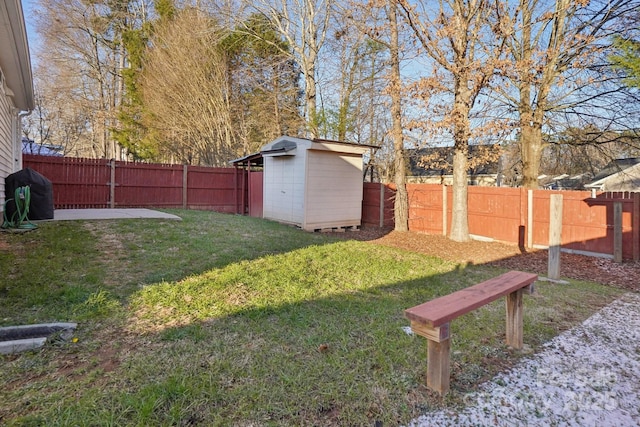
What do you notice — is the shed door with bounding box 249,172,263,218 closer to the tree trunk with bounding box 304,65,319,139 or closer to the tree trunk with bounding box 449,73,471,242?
the tree trunk with bounding box 304,65,319,139

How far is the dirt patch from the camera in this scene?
19.4 feet

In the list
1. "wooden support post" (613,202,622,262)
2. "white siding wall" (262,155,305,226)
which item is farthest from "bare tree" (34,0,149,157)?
"wooden support post" (613,202,622,262)

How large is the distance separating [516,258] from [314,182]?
17.4 feet

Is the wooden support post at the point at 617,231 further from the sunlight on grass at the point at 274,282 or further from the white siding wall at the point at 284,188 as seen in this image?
the white siding wall at the point at 284,188

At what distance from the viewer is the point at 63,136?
21203 mm

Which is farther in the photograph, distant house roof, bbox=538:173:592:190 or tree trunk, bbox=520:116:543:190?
distant house roof, bbox=538:173:592:190

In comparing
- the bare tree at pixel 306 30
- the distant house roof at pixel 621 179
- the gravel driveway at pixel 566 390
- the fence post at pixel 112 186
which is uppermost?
the bare tree at pixel 306 30

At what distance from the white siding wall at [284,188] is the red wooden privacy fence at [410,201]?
1.24m

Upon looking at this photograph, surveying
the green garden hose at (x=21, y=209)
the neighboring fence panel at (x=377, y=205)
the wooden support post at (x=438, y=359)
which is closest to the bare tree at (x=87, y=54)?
the green garden hose at (x=21, y=209)

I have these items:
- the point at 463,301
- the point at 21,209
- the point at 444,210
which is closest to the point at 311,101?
the point at 444,210

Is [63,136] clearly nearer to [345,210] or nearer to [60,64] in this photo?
[60,64]

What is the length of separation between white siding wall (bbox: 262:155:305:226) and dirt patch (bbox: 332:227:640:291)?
1886 mm

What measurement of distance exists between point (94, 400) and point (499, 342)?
3083 mm

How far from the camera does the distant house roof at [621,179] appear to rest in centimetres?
1583
